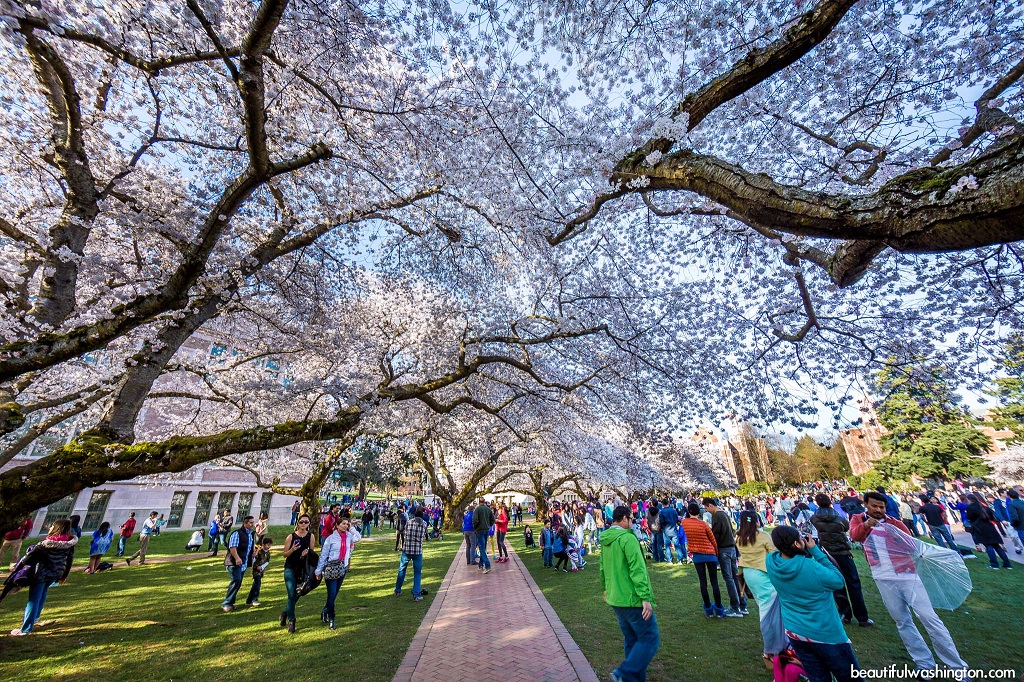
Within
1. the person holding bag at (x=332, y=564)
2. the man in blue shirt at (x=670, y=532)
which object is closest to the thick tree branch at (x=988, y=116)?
the person holding bag at (x=332, y=564)

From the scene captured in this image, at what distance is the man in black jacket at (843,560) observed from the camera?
6094 millimetres

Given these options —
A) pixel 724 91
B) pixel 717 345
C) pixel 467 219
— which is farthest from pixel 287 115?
pixel 717 345

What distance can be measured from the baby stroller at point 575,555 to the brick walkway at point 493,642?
11.6 ft

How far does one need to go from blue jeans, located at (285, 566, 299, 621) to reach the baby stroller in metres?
8.22

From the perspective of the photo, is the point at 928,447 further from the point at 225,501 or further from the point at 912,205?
the point at 225,501

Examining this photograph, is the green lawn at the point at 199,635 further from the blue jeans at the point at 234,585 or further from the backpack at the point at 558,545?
the backpack at the point at 558,545

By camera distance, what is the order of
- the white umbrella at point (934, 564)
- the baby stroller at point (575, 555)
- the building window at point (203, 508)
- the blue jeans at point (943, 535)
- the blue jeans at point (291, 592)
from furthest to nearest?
the building window at point (203, 508) < the baby stroller at point (575, 555) < the blue jeans at point (943, 535) < the blue jeans at point (291, 592) < the white umbrella at point (934, 564)

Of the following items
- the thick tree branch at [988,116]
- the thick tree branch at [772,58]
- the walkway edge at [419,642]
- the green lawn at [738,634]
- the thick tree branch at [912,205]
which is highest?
the thick tree branch at [988,116]

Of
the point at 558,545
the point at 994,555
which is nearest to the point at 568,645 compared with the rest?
the point at 558,545

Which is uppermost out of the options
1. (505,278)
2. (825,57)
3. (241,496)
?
(825,57)

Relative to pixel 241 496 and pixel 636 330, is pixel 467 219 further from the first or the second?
pixel 241 496

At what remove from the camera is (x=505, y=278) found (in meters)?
11.4

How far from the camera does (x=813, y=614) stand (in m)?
3.69

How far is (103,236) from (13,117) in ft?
7.98
